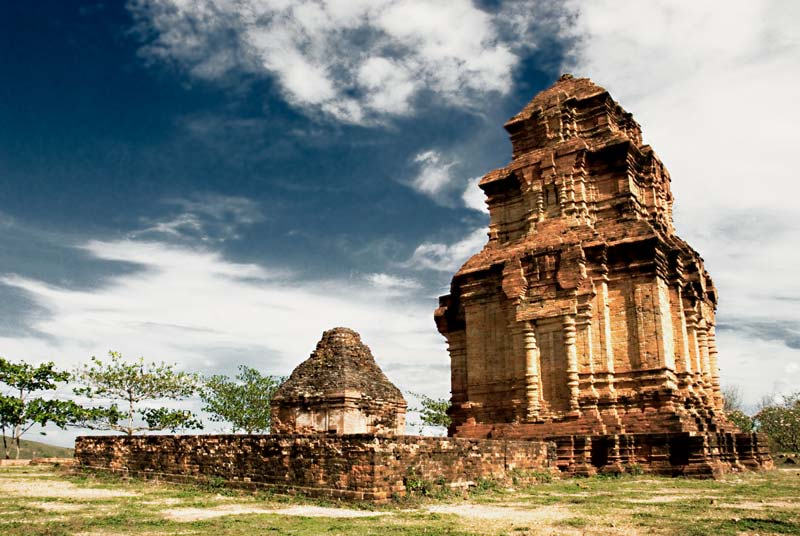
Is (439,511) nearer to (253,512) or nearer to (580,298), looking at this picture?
(253,512)

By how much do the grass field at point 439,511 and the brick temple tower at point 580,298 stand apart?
13.0 ft

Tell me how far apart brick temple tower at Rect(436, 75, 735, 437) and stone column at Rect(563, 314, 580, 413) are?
37 mm

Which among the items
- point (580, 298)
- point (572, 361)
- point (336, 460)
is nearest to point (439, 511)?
point (336, 460)

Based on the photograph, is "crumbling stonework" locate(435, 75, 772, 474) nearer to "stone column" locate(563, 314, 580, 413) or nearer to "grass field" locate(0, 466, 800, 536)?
"stone column" locate(563, 314, 580, 413)

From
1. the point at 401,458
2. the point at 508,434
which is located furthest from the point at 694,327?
the point at 401,458

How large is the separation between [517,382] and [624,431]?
12.1ft

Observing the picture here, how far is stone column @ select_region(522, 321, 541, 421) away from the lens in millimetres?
19141

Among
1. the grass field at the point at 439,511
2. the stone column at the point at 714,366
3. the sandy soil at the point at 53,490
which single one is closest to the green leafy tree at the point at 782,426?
the stone column at the point at 714,366

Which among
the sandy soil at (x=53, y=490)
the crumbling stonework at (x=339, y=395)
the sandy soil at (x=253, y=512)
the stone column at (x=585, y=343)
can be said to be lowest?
the sandy soil at (x=53, y=490)

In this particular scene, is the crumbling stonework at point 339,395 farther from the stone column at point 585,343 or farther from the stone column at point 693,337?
the stone column at point 693,337

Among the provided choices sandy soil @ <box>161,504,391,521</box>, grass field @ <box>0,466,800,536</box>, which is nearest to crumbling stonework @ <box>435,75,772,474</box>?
grass field @ <box>0,466,800,536</box>

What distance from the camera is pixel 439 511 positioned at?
1027 centimetres

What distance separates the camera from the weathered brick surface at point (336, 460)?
10.9 metres

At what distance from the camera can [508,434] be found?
18.9 m
